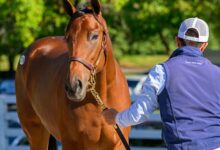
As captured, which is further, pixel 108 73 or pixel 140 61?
pixel 140 61

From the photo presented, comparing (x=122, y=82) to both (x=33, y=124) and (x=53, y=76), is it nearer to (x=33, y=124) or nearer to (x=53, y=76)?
(x=53, y=76)

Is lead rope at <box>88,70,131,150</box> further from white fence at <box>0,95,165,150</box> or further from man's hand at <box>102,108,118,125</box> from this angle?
white fence at <box>0,95,165,150</box>

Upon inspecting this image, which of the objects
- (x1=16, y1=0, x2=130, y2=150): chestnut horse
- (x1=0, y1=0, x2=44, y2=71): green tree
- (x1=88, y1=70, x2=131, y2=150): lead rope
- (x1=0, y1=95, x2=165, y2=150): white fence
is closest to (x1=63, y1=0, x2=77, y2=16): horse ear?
(x1=16, y1=0, x2=130, y2=150): chestnut horse

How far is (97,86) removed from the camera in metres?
5.00

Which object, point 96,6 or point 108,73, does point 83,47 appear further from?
point 108,73

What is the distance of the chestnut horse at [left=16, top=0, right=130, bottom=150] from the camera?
4484mm

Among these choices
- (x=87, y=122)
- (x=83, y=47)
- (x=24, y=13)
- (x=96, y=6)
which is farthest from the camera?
(x=24, y=13)

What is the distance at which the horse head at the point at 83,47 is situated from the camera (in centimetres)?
434

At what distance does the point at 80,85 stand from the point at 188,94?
998 millimetres

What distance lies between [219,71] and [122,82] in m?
1.81

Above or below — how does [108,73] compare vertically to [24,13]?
above

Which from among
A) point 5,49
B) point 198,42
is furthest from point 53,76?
point 5,49

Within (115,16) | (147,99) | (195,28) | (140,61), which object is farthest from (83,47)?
(140,61)

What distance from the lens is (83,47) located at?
4512 mm
